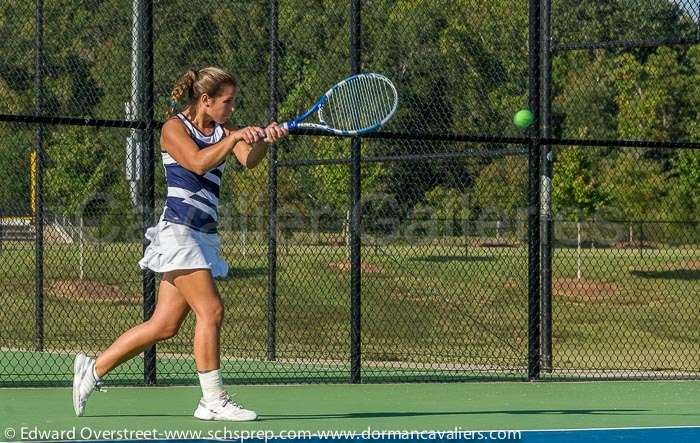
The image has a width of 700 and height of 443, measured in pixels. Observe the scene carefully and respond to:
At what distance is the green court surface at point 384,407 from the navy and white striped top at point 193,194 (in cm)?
99

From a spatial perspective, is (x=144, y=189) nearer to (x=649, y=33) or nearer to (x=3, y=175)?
(x=3, y=175)

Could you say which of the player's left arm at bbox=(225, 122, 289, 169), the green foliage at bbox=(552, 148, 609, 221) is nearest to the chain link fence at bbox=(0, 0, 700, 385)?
the player's left arm at bbox=(225, 122, 289, 169)

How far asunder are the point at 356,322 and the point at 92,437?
11.2 ft


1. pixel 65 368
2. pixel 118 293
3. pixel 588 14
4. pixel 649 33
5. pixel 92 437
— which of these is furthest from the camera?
pixel 588 14

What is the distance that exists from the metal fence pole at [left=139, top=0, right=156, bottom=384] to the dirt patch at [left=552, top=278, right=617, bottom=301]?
15.4 metres

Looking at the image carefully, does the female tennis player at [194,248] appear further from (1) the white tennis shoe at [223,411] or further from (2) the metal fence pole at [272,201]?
(2) the metal fence pole at [272,201]

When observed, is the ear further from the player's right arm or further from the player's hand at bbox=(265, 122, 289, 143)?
the player's hand at bbox=(265, 122, 289, 143)

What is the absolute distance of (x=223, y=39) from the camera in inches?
667

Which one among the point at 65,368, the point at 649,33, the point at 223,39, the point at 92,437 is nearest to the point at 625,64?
the point at 649,33

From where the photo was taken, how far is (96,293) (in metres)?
17.8

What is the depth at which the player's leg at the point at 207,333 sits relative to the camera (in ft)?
21.5

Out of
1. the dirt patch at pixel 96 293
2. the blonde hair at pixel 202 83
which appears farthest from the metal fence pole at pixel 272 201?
the dirt patch at pixel 96 293

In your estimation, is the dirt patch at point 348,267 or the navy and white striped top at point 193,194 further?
the dirt patch at point 348,267

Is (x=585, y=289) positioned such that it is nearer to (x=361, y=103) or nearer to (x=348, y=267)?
(x=348, y=267)
